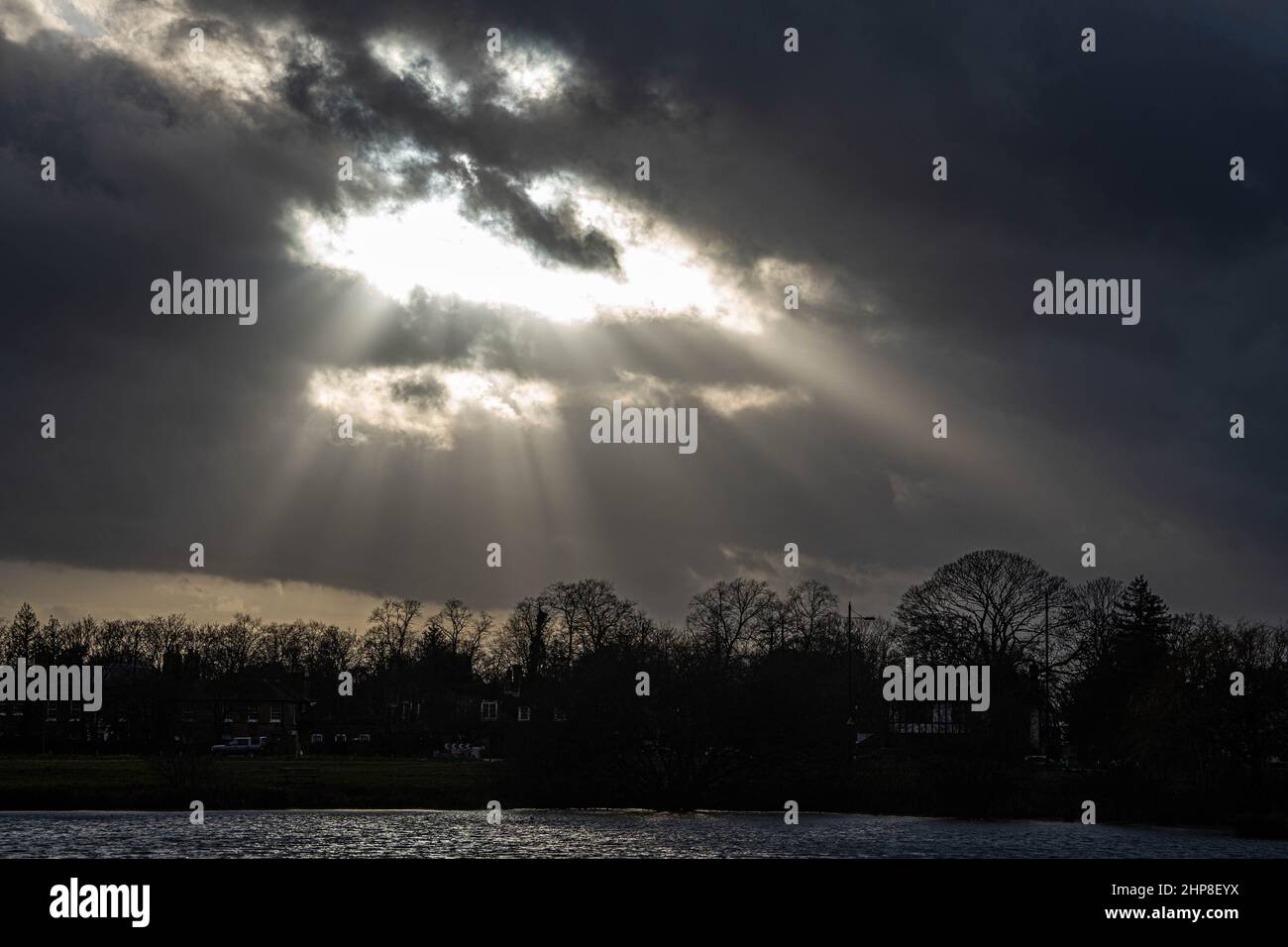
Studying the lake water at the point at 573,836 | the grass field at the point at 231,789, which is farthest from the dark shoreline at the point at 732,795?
the lake water at the point at 573,836

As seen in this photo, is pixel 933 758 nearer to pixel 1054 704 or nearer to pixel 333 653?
pixel 1054 704

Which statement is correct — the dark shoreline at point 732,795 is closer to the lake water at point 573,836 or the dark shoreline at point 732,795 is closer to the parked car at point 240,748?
the lake water at point 573,836

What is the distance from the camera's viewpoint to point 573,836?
50.9 metres

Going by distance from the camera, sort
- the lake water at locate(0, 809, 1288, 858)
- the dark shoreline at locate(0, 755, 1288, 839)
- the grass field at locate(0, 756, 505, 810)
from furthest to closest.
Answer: the dark shoreline at locate(0, 755, 1288, 839) → the grass field at locate(0, 756, 505, 810) → the lake water at locate(0, 809, 1288, 858)

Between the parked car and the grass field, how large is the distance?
43.6 m

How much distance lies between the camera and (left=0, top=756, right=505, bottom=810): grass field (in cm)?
6200

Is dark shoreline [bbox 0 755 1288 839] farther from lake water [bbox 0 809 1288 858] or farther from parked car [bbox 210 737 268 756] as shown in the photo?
parked car [bbox 210 737 268 756]

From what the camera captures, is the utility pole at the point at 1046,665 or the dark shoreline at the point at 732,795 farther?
the utility pole at the point at 1046,665

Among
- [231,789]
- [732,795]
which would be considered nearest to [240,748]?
[231,789]

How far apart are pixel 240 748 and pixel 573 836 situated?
89.5 metres

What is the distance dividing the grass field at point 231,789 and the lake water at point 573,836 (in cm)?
269

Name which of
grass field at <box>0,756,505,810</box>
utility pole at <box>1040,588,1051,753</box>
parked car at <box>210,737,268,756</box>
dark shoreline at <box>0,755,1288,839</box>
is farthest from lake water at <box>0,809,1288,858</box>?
parked car at <box>210,737,268,756</box>

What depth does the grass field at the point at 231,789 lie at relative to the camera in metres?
62.0
